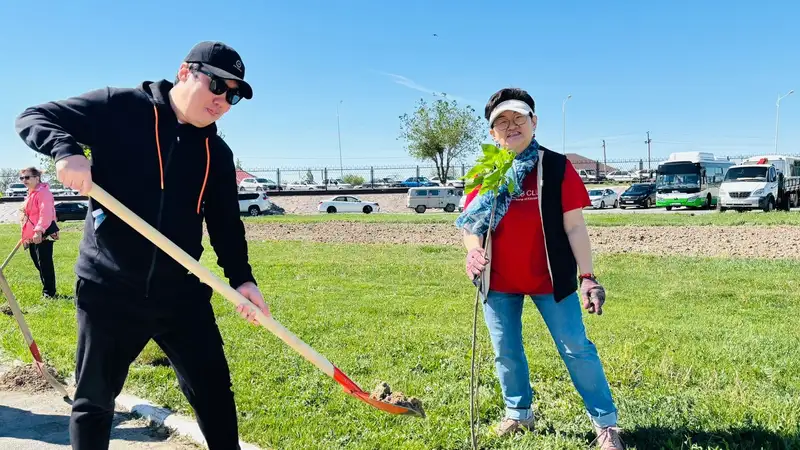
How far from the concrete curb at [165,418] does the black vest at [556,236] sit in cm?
197

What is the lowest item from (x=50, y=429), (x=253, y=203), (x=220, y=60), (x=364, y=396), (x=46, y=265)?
(x=50, y=429)

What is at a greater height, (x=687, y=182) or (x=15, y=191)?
(x=15, y=191)

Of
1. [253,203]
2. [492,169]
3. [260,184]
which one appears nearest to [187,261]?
[492,169]

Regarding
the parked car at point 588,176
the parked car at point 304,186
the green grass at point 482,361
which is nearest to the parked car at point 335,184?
the parked car at point 304,186

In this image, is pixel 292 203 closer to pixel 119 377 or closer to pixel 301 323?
pixel 301 323

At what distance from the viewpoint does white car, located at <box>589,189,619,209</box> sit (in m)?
36.7

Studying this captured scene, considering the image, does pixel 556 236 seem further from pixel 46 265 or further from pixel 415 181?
pixel 415 181

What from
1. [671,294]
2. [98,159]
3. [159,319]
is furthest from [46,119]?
[671,294]

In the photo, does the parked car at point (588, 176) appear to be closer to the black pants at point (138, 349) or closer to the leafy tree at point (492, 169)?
the leafy tree at point (492, 169)

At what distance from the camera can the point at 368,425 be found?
3.72 metres

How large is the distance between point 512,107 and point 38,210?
7.29m

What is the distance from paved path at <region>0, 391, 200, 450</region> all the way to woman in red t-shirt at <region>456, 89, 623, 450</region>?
2.08 m

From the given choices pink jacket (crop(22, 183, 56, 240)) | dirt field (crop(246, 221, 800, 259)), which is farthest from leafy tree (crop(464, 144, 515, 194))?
dirt field (crop(246, 221, 800, 259))

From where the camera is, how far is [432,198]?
127 feet
